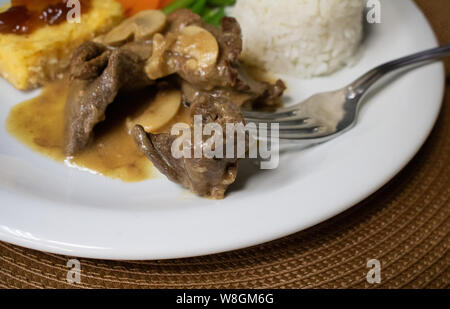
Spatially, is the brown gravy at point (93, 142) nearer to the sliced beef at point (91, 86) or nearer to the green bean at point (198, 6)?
the sliced beef at point (91, 86)

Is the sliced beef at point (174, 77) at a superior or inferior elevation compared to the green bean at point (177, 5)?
inferior

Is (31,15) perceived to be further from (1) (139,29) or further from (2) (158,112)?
(2) (158,112)

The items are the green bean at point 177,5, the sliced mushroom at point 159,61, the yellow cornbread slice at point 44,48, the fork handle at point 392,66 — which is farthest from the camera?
the green bean at point 177,5

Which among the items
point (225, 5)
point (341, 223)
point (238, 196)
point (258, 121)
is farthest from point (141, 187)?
point (225, 5)

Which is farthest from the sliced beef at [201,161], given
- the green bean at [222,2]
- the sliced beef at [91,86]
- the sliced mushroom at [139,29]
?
the green bean at [222,2]

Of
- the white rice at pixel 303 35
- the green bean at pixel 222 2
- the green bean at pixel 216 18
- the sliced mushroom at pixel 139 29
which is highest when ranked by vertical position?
the green bean at pixel 222 2

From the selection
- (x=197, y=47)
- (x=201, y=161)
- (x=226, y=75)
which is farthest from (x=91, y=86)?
(x=201, y=161)
